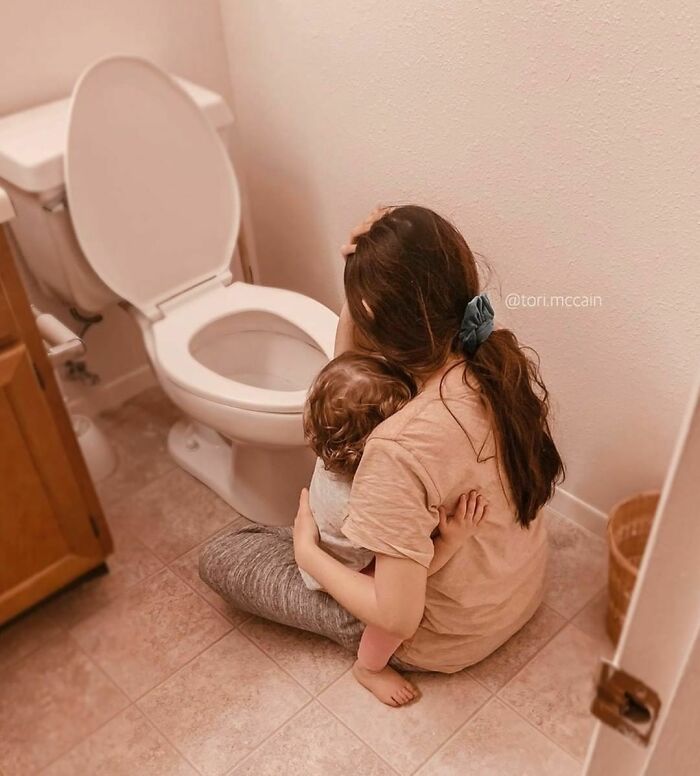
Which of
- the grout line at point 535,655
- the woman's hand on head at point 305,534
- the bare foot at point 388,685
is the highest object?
the woman's hand on head at point 305,534

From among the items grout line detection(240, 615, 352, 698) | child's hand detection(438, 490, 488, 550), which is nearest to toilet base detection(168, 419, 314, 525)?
grout line detection(240, 615, 352, 698)

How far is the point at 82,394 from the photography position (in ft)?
6.25

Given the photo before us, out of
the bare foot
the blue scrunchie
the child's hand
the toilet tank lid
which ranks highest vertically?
the toilet tank lid

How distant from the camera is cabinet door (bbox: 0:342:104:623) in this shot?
4.02 feet

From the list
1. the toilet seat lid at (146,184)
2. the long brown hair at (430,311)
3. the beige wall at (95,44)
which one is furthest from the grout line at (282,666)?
the beige wall at (95,44)

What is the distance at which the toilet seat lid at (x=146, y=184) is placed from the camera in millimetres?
1445

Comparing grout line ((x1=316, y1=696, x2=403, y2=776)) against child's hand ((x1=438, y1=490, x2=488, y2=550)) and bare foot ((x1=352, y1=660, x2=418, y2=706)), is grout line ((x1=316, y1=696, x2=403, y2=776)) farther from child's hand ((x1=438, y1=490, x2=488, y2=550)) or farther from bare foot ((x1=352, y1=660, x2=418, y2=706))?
child's hand ((x1=438, y1=490, x2=488, y2=550))

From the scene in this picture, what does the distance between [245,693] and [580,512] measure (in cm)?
71

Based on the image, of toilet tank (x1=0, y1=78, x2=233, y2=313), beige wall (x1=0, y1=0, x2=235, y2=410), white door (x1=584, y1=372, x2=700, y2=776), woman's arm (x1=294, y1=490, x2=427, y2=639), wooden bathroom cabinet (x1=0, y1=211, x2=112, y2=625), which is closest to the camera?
white door (x1=584, y1=372, x2=700, y2=776)

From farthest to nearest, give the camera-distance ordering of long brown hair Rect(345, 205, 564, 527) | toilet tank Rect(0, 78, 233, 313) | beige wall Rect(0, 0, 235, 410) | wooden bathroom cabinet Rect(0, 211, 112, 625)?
beige wall Rect(0, 0, 235, 410)
toilet tank Rect(0, 78, 233, 313)
wooden bathroom cabinet Rect(0, 211, 112, 625)
long brown hair Rect(345, 205, 564, 527)

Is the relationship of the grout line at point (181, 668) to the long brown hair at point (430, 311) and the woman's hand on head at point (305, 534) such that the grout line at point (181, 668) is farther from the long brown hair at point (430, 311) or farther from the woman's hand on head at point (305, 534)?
the long brown hair at point (430, 311)

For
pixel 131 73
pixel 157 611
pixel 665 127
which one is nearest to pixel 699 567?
pixel 665 127

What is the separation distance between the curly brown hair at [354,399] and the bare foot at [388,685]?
412mm

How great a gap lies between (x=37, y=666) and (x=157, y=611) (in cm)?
22
